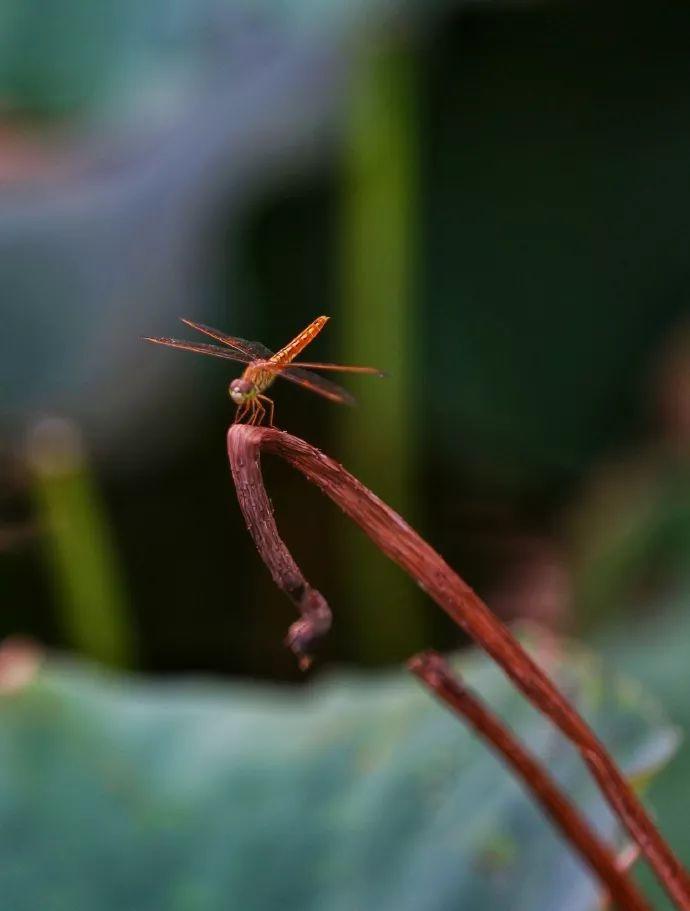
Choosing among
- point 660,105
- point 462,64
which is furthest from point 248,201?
point 660,105

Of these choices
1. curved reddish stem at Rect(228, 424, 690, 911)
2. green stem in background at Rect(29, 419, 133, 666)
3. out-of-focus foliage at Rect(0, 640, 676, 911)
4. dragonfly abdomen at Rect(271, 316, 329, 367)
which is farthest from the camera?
green stem in background at Rect(29, 419, 133, 666)

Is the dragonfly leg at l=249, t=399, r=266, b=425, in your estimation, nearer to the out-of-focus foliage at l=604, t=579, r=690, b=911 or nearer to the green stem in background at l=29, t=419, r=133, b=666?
the out-of-focus foliage at l=604, t=579, r=690, b=911

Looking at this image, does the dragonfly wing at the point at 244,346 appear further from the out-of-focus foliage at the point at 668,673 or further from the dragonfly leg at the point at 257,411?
the out-of-focus foliage at the point at 668,673

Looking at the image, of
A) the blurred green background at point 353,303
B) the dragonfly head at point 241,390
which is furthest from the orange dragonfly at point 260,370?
the blurred green background at point 353,303

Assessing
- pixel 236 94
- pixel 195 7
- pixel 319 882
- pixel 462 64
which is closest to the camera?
pixel 319 882

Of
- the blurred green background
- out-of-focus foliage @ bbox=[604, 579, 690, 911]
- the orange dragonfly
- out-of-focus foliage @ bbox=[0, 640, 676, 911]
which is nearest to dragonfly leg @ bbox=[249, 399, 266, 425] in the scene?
the orange dragonfly

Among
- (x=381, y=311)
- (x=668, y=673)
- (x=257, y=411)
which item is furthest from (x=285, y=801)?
(x=381, y=311)

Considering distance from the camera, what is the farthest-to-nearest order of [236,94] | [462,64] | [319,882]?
[462,64] < [236,94] < [319,882]

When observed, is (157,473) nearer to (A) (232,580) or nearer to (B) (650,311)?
(A) (232,580)
